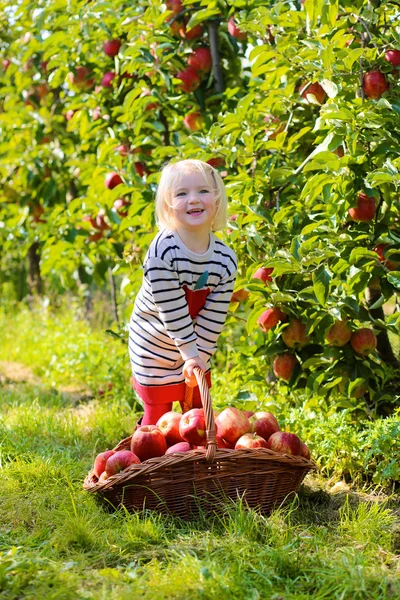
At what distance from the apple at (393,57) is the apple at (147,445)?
4.92ft

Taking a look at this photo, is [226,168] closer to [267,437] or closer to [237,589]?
[267,437]

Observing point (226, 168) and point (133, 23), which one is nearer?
point (226, 168)

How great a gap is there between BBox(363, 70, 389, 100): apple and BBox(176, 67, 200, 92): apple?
108 centimetres

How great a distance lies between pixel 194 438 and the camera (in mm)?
2383

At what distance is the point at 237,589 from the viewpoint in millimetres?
1780

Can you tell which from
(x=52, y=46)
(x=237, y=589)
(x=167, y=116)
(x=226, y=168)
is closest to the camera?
(x=237, y=589)

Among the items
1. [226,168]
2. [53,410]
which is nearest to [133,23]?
[226,168]

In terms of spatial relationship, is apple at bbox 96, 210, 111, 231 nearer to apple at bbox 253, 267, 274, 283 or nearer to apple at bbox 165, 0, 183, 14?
apple at bbox 165, 0, 183, 14

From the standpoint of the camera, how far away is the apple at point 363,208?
8.88 feet

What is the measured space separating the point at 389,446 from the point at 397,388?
44 cm

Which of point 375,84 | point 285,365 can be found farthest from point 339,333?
point 375,84

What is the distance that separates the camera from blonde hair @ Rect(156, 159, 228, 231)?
254 centimetres

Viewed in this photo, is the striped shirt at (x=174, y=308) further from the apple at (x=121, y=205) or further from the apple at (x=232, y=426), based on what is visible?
the apple at (x=121, y=205)

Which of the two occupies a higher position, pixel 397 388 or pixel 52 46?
pixel 52 46
